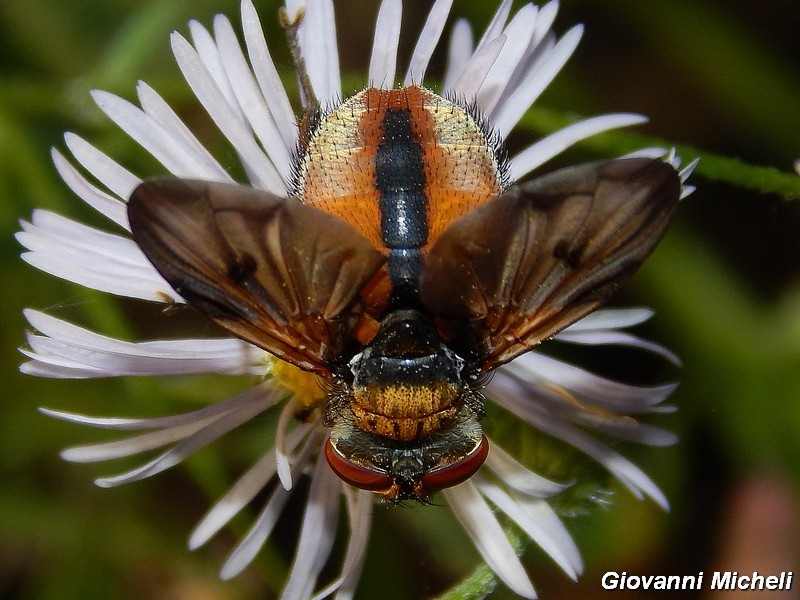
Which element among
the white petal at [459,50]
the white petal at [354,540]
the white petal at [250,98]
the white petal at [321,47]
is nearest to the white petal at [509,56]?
the white petal at [459,50]

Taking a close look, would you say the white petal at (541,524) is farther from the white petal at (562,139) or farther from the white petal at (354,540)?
the white petal at (562,139)

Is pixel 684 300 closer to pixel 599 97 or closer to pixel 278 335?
pixel 599 97

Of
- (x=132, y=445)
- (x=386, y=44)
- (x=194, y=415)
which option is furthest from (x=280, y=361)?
(x=386, y=44)

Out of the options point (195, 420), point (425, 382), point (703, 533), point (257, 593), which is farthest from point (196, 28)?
point (703, 533)

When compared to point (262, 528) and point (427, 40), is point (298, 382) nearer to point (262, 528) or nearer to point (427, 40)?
point (262, 528)

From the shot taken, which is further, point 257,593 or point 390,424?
point 257,593
